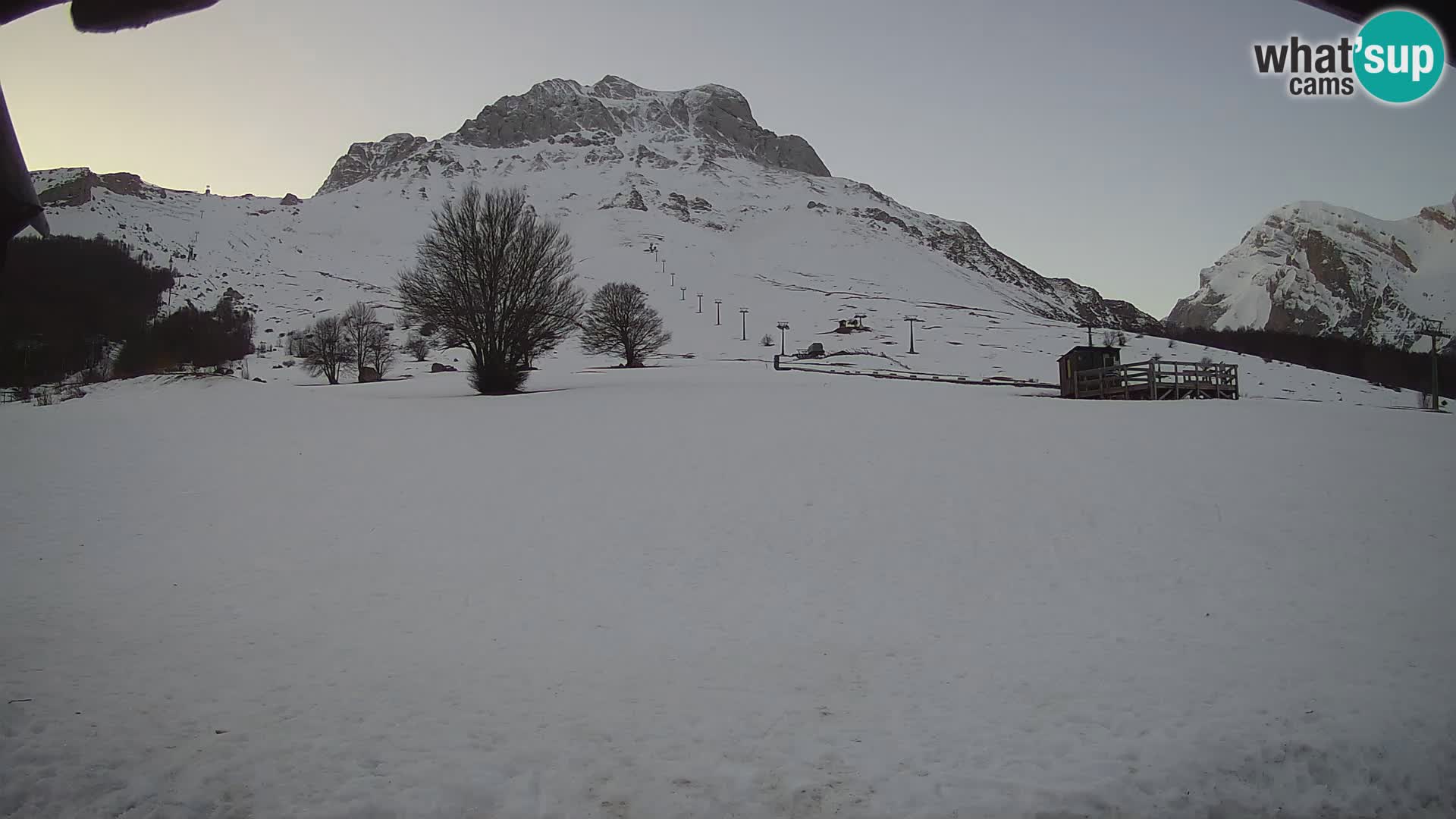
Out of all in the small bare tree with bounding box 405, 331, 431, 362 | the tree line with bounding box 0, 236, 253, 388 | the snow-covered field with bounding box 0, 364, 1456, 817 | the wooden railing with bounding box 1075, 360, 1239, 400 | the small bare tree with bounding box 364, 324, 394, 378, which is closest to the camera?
the tree line with bounding box 0, 236, 253, 388

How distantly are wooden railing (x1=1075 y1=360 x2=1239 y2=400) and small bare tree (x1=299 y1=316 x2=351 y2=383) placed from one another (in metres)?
54.4

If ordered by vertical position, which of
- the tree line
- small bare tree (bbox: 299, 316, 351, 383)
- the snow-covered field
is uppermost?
small bare tree (bbox: 299, 316, 351, 383)

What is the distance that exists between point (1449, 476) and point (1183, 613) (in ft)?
43.4

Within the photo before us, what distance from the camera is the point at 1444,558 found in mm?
13078

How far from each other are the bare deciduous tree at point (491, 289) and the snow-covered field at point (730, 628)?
14.3 metres

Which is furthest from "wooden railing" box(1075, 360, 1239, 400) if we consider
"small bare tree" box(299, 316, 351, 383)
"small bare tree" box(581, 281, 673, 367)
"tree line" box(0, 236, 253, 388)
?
"small bare tree" box(299, 316, 351, 383)

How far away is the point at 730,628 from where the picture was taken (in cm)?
1054

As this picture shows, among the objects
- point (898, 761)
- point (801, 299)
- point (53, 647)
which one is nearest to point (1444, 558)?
point (898, 761)

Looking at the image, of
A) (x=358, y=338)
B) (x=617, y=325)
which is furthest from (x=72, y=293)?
(x=358, y=338)

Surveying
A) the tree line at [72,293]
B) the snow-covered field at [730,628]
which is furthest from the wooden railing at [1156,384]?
the tree line at [72,293]

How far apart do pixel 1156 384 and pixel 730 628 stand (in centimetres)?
3320

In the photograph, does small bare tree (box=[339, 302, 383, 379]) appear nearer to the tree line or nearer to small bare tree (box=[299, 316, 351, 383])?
small bare tree (box=[299, 316, 351, 383])

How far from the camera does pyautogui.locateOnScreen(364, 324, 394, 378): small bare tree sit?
67.3 meters

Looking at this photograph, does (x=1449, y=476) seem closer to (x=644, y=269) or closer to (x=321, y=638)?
(x=321, y=638)
